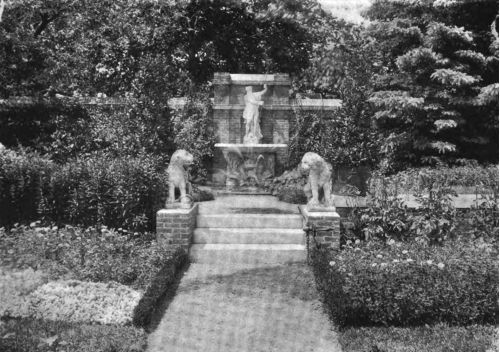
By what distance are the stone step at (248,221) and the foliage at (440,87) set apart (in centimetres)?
587

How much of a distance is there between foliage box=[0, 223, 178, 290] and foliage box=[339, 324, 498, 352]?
280 cm

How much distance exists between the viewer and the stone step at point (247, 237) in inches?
352

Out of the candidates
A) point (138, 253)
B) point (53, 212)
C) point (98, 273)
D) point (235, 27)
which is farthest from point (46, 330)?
point (235, 27)

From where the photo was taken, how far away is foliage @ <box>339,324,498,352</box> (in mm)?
4875

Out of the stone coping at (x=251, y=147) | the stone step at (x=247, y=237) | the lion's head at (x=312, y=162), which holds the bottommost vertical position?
the stone step at (x=247, y=237)

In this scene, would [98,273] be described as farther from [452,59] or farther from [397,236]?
[452,59]

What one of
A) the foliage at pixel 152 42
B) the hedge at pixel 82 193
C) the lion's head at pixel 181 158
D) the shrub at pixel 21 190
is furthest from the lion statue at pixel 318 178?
the foliage at pixel 152 42

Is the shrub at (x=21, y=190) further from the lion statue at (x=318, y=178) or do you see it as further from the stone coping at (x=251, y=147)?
the stone coping at (x=251, y=147)

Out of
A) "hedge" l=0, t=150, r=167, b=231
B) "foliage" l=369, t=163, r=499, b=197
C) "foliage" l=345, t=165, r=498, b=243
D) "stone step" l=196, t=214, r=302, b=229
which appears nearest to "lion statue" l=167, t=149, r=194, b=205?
"stone step" l=196, t=214, r=302, b=229

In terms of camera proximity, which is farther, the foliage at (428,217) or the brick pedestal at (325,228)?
the brick pedestal at (325,228)

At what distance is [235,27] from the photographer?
1995cm

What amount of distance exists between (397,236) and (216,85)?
890 centimetres

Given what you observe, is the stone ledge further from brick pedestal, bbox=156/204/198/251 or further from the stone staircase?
the stone staircase

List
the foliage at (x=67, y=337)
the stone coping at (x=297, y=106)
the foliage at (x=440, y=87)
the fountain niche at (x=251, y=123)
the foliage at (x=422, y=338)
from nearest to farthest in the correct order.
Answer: the foliage at (x=67, y=337)
the foliage at (x=422, y=338)
the foliage at (x=440, y=87)
the fountain niche at (x=251, y=123)
the stone coping at (x=297, y=106)
